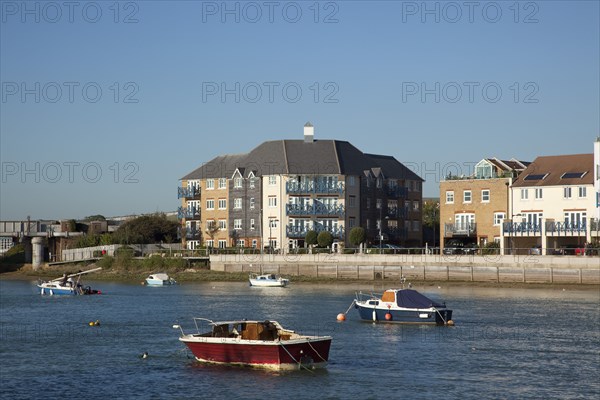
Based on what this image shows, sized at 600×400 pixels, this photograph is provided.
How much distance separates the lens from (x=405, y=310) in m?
67.7

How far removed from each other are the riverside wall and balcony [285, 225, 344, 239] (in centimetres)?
899

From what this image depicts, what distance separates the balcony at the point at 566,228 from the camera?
4205 inches

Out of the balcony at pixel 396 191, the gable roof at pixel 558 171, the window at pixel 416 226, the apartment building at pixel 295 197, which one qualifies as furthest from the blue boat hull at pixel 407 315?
the window at pixel 416 226

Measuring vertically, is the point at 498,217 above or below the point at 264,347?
above

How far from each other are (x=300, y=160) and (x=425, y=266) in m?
29.7

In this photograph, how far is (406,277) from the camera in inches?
4262

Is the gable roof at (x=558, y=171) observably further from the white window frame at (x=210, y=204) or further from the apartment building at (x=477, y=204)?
the white window frame at (x=210, y=204)

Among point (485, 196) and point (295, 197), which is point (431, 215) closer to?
point (295, 197)

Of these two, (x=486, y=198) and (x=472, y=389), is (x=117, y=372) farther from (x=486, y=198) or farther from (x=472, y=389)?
(x=486, y=198)

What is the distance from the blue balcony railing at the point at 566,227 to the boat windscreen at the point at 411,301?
43.8 metres

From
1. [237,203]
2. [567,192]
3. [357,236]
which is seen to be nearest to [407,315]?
[567,192]

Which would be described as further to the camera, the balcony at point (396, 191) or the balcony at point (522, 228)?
the balcony at point (396, 191)

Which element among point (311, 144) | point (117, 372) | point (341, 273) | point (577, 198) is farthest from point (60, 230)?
point (117, 372)

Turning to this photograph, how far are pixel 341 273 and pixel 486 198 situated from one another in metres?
19.5
